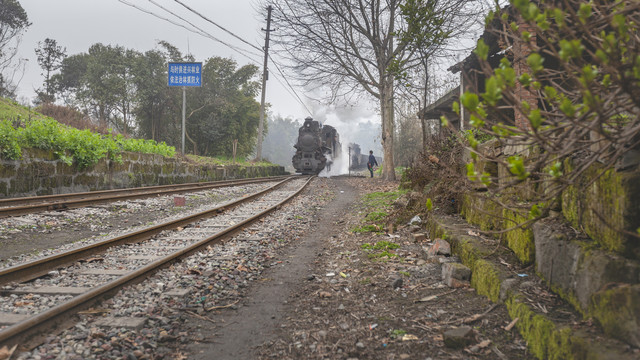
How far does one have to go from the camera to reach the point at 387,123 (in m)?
17.4

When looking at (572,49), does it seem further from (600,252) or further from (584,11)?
(600,252)

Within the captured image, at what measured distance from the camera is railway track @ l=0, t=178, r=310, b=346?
265cm

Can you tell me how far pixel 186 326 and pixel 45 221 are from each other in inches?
198

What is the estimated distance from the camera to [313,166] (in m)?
26.0

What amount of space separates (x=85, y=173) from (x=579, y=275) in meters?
11.7

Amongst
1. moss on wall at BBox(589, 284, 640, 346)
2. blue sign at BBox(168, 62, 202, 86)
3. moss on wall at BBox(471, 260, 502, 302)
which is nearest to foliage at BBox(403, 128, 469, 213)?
moss on wall at BBox(471, 260, 502, 302)

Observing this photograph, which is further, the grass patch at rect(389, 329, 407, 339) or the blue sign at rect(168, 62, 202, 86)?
the blue sign at rect(168, 62, 202, 86)

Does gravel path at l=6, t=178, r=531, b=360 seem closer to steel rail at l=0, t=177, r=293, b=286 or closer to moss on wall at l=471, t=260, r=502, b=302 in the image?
moss on wall at l=471, t=260, r=502, b=302

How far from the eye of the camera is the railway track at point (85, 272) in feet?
8.68

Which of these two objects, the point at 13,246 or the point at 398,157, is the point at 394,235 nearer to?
the point at 13,246

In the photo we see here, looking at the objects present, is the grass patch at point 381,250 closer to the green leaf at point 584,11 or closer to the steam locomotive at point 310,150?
the green leaf at point 584,11

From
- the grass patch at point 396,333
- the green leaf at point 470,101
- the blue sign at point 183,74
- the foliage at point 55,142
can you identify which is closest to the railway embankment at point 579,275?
the green leaf at point 470,101

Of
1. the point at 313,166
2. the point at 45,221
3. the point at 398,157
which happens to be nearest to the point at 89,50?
the point at 313,166

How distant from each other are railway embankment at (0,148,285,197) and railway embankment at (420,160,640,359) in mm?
9912
